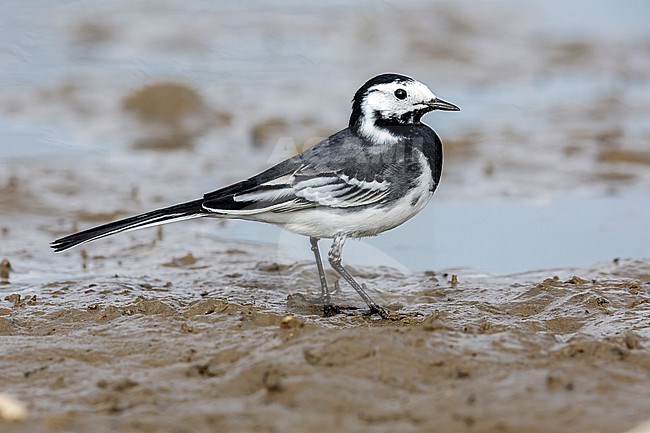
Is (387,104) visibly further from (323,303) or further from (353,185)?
(323,303)

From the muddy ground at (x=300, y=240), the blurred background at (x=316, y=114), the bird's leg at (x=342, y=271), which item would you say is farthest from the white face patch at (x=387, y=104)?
the blurred background at (x=316, y=114)

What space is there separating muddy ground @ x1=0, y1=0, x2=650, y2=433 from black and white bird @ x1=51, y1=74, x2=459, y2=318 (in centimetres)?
61

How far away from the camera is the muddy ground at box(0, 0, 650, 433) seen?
17.4 feet

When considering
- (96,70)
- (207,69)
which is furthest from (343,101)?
(96,70)

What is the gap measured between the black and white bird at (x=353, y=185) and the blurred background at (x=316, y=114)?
1.58 metres

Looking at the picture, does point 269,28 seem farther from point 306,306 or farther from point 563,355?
point 563,355

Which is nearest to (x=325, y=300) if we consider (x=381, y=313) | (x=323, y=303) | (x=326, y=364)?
(x=323, y=303)

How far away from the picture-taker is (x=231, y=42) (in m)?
17.1

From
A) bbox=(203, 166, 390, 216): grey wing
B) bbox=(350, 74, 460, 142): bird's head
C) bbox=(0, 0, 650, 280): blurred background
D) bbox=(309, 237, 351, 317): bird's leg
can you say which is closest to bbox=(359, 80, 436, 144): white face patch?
bbox=(350, 74, 460, 142): bird's head

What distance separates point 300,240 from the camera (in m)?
9.40

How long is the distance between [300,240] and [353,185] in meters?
2.23

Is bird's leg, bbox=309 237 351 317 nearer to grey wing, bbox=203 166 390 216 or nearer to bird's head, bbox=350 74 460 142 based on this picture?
grey wing, bbox=203 166 390 216

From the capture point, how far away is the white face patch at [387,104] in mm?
7523

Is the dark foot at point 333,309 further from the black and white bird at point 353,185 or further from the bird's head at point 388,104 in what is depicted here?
the bird's head at point 388,104
